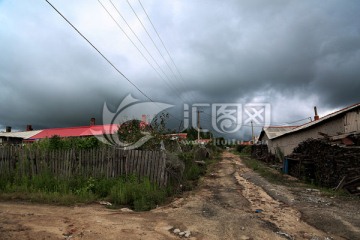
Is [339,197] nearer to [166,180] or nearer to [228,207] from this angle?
[228,207]

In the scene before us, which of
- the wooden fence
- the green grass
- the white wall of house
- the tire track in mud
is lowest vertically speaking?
the tire track in mud

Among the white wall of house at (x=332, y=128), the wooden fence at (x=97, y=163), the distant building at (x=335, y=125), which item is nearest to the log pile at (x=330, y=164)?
the distant building at (x=335, y=125)

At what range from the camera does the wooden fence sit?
9.57 metres

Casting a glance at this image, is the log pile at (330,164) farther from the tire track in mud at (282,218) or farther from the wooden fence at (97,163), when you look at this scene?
the wooden fence at (97,163)

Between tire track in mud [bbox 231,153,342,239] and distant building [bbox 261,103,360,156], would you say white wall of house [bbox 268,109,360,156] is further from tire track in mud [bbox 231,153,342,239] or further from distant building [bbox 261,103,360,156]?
tire track in mud [bbox 231,153,342,239]

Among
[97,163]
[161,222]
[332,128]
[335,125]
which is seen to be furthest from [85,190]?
[332,128]

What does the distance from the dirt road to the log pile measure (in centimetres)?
395

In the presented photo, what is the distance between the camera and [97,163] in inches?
383

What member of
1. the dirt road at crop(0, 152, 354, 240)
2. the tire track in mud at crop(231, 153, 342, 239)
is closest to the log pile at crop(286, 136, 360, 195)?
the tire track in mud at crop(231, 153, 342, 239)

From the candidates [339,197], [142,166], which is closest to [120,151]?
[142,166]

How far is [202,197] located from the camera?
30.2 feet

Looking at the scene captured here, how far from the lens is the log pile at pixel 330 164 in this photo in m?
10.2

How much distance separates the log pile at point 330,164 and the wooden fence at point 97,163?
273 inches

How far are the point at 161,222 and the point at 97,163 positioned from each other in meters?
4.59
